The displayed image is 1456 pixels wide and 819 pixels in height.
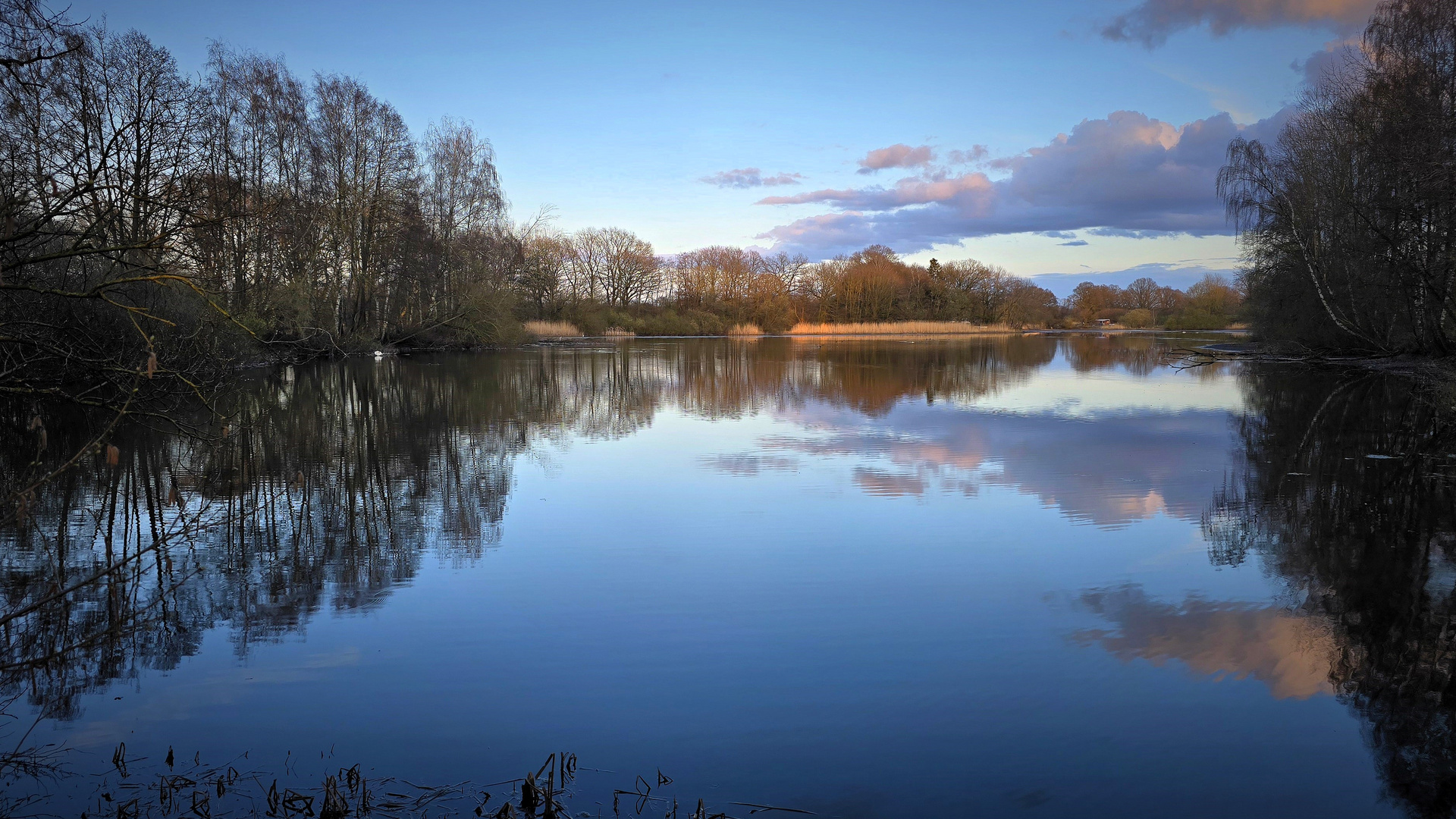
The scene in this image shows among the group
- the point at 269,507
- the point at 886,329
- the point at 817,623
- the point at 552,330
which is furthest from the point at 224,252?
the point at 886,329

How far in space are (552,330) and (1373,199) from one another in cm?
3776

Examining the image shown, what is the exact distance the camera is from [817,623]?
4.35 metres

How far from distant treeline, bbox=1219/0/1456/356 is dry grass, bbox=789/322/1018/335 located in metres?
32.1

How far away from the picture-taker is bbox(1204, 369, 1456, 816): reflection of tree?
326 cm

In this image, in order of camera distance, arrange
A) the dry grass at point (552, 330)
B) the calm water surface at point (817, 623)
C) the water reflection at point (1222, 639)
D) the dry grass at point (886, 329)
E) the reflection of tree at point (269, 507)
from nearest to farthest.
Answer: the calm water surface at point (817, 623)
the water reflection at point (1222, 639)
the reflection of tree at point (269, 507)
the dry grass at point (552, 330)
the dry grass at point (886, 329)

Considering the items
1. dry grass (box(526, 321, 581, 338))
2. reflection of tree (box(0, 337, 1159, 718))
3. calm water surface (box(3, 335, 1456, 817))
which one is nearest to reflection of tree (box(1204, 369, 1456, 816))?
calm water surface (box(3, 335, 1456, 817))

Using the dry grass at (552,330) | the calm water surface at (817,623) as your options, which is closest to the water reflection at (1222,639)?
the calm water surface at (817,623)

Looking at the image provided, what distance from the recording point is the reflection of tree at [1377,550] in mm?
3256

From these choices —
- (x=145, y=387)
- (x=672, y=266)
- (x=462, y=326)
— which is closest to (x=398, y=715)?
(x=145, y=387)

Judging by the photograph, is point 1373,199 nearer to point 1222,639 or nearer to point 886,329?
point 1222,639

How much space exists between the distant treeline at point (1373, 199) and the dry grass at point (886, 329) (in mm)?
32058

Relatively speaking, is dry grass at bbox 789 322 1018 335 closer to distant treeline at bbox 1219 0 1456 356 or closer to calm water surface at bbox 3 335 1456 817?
distant treeline at bbox 1219 0 1456 356

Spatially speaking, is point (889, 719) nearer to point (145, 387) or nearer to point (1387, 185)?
point (145, 387)

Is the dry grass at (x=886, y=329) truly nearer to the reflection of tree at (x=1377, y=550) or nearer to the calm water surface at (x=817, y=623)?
the reflection of tree at (x=1377, y=550)
